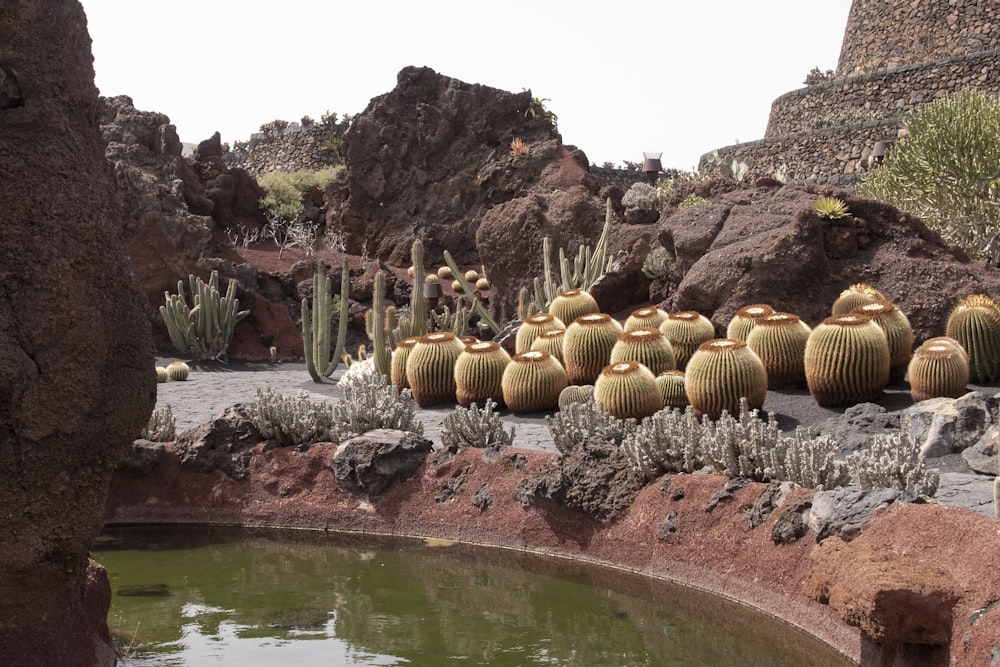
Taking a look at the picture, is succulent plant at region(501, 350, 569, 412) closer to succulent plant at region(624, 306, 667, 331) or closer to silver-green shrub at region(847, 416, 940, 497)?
succulent plant at region(624, 306, 667, 331)

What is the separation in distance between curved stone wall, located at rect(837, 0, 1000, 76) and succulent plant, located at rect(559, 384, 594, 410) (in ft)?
65.4

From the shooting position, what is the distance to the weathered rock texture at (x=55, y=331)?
160 inches

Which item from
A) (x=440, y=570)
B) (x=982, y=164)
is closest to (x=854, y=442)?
A: (x=440, y=570)

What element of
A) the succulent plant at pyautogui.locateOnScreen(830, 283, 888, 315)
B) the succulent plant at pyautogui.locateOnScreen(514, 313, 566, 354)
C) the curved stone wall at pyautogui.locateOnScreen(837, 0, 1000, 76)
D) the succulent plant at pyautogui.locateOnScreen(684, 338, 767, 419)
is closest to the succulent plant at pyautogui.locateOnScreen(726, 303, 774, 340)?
the succulent plant at pyautogui.locateOnScreen(830, 283, 888, 315)

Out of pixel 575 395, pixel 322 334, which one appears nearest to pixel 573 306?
pixel 575 395

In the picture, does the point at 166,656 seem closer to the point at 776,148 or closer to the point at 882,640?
the point at 882,640

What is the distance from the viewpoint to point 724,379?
878 centimetres

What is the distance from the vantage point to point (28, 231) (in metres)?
4.07

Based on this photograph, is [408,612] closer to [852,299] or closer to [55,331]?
[55,331]

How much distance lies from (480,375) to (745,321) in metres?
2.45

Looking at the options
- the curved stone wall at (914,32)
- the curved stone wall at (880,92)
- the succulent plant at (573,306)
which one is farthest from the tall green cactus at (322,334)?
the curved stone wall at (914,32)

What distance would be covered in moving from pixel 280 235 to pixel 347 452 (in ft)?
62.0

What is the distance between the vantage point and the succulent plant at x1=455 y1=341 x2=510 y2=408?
416 inches

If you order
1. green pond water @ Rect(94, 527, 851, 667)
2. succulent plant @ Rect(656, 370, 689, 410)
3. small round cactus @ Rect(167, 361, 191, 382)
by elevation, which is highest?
succulent plant @ Rect(656, 370, 689, 410)
